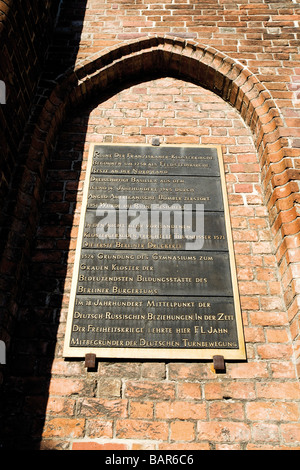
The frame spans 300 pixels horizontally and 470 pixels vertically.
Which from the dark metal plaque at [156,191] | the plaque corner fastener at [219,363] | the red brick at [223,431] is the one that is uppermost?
the dark metal plaque at [156,191]

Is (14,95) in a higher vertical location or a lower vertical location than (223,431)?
higher

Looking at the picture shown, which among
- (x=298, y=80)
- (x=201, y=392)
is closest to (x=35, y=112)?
(x=298, y=80)

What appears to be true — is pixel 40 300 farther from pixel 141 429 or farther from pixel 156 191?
pixel 156 191

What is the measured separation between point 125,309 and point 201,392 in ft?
2.49

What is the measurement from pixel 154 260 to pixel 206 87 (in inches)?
81.8

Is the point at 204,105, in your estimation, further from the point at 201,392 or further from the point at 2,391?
the point at 2,391

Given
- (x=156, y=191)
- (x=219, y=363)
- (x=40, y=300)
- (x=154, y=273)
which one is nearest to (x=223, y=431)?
(x=219, y=363)

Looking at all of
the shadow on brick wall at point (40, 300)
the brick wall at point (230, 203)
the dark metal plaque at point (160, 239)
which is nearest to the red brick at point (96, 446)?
the brick wall at point (230, 203)

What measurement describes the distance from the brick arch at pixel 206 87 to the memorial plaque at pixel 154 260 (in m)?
0.40

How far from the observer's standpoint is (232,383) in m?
2.44

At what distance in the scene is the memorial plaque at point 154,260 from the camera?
2514 mm

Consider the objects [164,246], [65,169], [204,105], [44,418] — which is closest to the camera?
[44,418]

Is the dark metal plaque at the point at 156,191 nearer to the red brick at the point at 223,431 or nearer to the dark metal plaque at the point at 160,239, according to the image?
the dark metal plaque at the point at 160,239

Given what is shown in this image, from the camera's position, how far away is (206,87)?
149 inches
